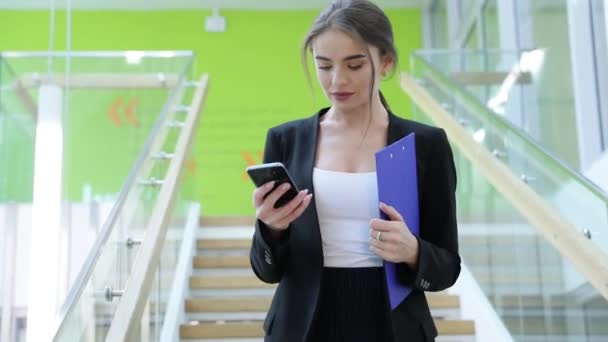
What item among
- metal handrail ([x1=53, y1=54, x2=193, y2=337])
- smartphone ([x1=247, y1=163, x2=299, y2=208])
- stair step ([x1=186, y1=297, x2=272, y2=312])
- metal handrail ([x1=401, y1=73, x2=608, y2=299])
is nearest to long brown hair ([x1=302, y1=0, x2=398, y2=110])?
smartphone ([x1=247, y1=163, x2=299, y2=208])

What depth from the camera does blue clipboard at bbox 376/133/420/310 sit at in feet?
5.51

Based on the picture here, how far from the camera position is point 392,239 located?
165 centimetres

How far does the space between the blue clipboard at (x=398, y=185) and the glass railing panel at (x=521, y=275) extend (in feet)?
7.51

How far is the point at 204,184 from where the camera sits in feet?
37.7

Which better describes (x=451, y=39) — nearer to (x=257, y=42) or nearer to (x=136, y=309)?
(x=257, y=42)

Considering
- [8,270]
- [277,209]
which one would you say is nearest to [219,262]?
[8,270]

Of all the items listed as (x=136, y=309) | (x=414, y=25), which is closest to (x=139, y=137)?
(x=136, y=309)

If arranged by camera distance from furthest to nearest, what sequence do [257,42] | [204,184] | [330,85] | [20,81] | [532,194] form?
[257,42]
[204,184]
[20,81]
[532,194]
[330,85]

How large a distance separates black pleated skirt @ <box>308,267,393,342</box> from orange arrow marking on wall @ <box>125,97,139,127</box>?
5929 mm

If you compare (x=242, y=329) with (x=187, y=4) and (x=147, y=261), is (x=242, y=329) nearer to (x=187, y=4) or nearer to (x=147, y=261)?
(x=147, y=261)

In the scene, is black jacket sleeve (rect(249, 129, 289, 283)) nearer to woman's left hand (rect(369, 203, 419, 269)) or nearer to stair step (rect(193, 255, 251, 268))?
woman's left hand (rect(369, 203, 419, 269))

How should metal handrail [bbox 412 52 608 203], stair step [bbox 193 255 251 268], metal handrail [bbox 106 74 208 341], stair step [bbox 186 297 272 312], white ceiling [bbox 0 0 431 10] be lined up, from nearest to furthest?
1. metal handrail [bbox 106 74 208 341]
2. metal handrail [bbox 412 52 608 203]
3. stair step [bbox 186 297 272 312]
4. stair step [bbox 193 255 251 268]
5. white ceiling [bbox 0 0 431 10]

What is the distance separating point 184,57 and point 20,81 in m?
1.32

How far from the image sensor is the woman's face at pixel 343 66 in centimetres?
179
